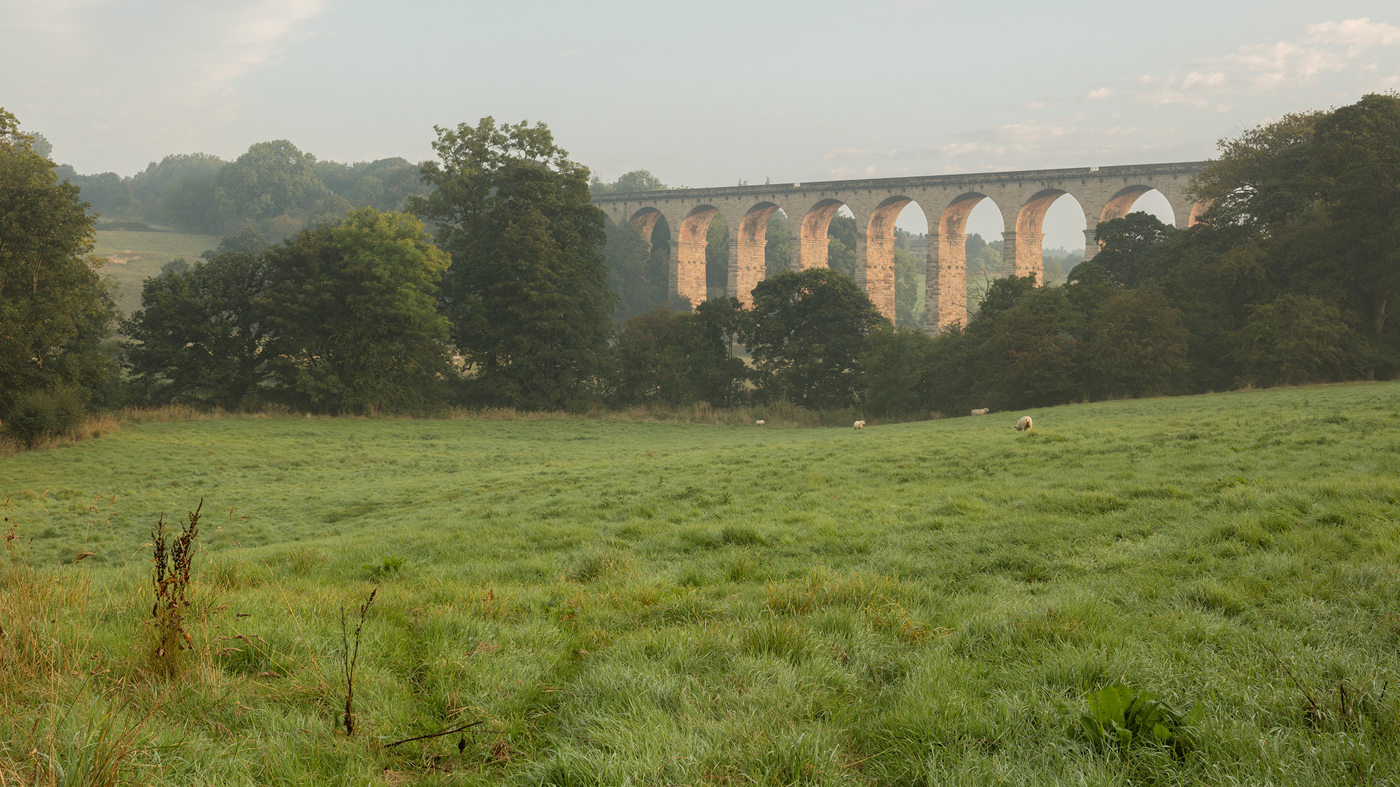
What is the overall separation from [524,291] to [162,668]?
30.0 metres

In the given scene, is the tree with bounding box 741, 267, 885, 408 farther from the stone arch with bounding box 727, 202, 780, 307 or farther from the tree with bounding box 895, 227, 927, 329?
the tree with bounding box 895, 227, 927, 329

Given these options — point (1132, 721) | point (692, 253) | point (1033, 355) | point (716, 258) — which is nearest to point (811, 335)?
point (1033, 355)

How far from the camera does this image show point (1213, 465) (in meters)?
8.62

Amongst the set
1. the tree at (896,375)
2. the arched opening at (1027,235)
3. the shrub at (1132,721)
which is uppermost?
the arched opening at (1027,235)

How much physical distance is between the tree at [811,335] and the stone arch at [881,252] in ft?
57.6

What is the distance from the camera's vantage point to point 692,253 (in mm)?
69750

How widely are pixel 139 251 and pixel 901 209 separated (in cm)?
8055

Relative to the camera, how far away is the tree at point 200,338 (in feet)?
91.9

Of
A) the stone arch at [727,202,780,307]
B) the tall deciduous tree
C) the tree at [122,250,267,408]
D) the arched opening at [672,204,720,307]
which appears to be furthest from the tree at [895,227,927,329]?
the tree at [122,250,267,408]

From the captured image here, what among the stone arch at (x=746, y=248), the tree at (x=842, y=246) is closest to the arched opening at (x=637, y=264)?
the stone arch at (x=746, y=248)

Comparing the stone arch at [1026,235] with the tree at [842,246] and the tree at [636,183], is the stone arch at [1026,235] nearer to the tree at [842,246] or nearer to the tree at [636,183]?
the tree at [842,246]

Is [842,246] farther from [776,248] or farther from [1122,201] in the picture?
[1122,201]

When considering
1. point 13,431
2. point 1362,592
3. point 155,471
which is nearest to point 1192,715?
point 1362,592

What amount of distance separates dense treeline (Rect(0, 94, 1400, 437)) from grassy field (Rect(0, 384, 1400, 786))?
18.9 meters
